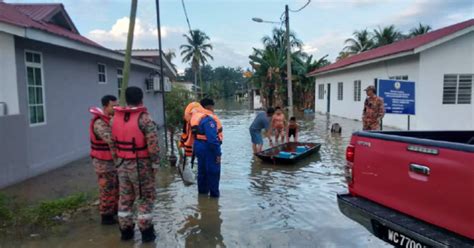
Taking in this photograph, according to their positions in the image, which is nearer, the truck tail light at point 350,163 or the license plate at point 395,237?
the license plate at point 395,237

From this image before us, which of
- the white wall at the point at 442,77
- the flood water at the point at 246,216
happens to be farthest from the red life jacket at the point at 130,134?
the white wall at the point at 442,77

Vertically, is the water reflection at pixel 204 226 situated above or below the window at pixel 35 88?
below

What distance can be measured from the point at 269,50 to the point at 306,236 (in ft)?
89.7

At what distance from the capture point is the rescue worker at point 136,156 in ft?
14.1

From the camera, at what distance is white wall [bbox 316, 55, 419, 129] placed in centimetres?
1502

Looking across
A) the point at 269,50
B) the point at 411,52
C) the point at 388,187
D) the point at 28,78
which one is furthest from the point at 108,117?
the point at 269,50

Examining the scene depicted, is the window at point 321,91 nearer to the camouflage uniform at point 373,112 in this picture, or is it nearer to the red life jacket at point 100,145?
the camouflage uniform at point 373,112

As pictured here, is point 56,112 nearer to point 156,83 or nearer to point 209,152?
point 209,152

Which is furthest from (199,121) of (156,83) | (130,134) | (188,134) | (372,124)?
(156,83)

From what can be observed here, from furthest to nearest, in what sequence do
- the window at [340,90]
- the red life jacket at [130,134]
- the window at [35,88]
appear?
1. the window at [340,90]
2. the window at [35,88]
3. the red life jacket at [130,134]

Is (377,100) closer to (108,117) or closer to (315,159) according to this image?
(315,159)

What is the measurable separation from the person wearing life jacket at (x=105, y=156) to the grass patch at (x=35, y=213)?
79 cm

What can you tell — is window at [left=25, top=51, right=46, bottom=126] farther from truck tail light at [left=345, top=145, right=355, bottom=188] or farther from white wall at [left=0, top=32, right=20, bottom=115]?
truck tail light at [left=345, top=145, right=355, bottom=188]

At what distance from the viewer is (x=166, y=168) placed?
906 centimetres
